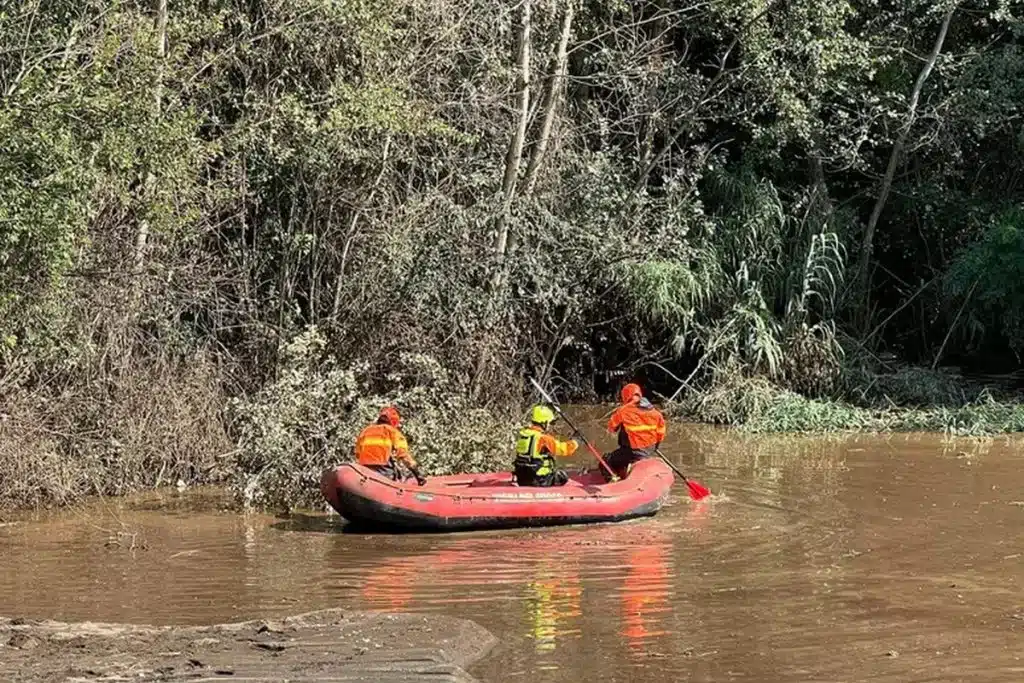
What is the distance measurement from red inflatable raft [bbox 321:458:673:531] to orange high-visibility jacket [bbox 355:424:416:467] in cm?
26

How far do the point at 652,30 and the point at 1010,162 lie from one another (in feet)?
20.9

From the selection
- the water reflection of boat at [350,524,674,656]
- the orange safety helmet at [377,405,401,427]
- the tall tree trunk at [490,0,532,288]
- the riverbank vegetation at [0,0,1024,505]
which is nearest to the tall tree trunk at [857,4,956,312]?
the riverbank vegetation at [0,0,1024,505]

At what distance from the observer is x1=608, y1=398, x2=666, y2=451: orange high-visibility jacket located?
15000 mm

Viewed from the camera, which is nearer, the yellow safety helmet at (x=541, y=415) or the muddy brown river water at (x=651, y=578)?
the muddy brown river water at (x=651, y=578)

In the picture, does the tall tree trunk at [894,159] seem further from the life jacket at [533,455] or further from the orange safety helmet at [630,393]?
the life jacket at [533,455]

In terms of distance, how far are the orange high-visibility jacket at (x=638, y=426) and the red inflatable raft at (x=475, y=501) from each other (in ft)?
3.34


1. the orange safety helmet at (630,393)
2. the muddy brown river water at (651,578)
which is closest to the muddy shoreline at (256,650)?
the muddy brown river water at (651,578)

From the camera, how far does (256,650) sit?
824 centimetres

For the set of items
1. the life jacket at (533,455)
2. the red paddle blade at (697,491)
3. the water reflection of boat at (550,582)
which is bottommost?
the water reflection of boat at (550,582)

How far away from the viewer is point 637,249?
20.8 metres

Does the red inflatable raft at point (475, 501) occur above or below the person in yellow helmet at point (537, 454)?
below

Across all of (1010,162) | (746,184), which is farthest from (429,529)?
(1010,162)

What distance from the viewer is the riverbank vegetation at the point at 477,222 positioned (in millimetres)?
14742

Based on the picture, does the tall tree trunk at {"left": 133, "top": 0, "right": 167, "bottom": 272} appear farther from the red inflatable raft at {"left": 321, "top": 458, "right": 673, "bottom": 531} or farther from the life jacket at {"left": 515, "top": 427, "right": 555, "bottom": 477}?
the life jacket at {"left": 515, "top": 427, "right": 555, "bottom": 477}
